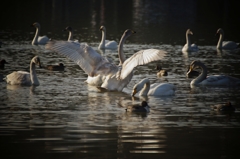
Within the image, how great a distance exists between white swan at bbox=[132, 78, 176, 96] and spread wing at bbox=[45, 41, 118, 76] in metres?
1.86

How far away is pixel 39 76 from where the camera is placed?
2017 centimetres

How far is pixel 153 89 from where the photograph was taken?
16781 mm

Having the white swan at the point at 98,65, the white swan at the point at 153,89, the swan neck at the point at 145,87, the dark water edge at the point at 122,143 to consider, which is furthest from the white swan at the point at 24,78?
the dark water edge at the point at 122,143

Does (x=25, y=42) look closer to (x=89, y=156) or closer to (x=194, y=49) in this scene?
(x=194, y=49)

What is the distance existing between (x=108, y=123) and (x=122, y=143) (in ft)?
5.24

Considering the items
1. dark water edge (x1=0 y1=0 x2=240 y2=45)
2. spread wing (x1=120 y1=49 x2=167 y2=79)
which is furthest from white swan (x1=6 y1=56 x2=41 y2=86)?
dark water edge (x1=0 y1=0 x2=240 y2=45)

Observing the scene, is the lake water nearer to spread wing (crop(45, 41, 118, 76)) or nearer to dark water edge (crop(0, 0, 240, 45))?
spread wing (crop(45, 41, 118, 76))

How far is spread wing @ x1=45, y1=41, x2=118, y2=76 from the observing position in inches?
730

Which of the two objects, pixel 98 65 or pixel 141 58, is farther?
pixel 98 65

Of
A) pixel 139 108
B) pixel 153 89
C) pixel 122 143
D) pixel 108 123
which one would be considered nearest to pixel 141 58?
pixel 153 89

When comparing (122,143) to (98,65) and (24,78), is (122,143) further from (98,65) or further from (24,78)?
(98,65)

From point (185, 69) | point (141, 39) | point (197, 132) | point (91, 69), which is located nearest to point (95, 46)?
point (141, 39)

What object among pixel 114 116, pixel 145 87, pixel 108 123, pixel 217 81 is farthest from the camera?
pixel 217 81

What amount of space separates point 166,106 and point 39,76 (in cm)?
615
